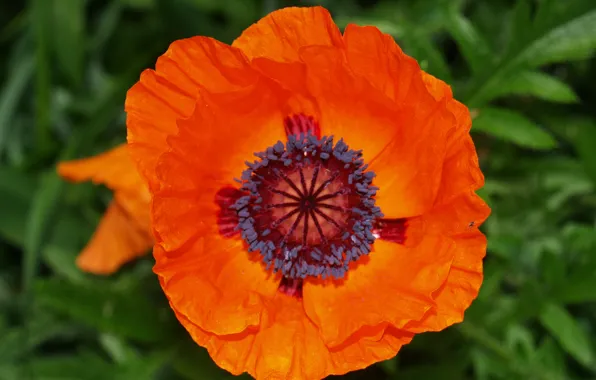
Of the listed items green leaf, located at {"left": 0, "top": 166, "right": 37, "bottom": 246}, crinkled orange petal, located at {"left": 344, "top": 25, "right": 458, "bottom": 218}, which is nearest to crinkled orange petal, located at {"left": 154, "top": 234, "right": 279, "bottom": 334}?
crinkled orange petal, located at {"left": 344, "top": 25, "right": 458, "bottom": 218}

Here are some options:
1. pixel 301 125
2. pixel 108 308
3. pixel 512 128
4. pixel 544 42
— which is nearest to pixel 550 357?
pixel 512 128

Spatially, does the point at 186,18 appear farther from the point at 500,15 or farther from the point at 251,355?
the point at 251,355

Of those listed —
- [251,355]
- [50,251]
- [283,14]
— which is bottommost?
[50,251]

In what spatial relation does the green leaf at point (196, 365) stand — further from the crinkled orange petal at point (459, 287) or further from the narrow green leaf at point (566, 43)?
the narrow green leaf at point (566, 43)

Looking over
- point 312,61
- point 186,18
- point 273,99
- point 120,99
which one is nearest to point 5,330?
point 120,99

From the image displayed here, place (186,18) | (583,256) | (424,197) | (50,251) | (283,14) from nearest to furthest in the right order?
(283,14)
(424,197)
(583,256)
(50,251)
(186,18)

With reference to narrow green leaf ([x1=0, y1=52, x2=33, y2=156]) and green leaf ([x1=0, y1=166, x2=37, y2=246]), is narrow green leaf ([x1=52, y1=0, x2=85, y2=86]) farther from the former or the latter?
green leaf ([x1=0, y1=166, x2=37, y2=246])

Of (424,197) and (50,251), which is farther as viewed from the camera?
(50,251)
